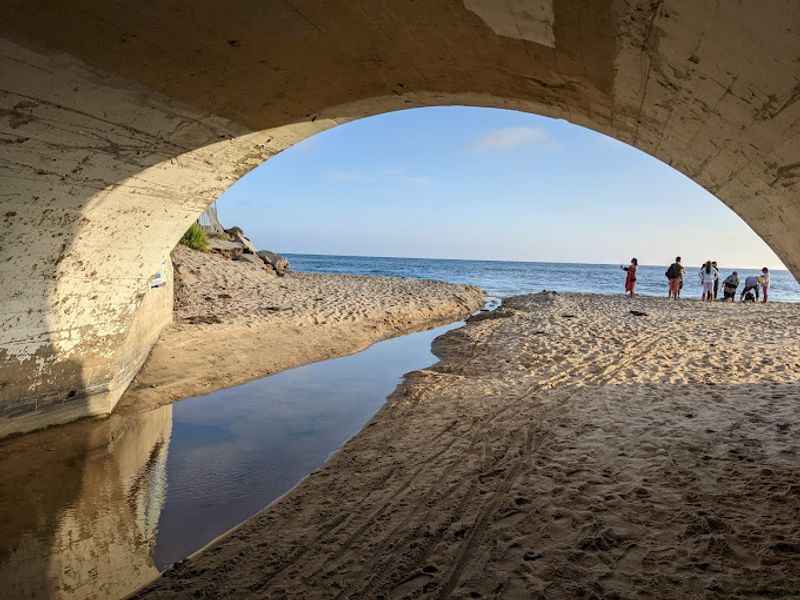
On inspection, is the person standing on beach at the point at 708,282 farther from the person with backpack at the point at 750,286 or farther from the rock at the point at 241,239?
the rock at the point at 241,239

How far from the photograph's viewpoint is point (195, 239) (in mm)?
16906

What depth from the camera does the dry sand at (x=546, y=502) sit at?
251cm

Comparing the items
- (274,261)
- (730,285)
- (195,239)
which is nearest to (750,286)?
(730,285)

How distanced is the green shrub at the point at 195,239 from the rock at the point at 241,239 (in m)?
3.00

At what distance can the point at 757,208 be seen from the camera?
3.23 metres

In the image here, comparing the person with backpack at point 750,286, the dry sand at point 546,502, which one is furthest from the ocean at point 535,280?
the dry sand at point 546,502

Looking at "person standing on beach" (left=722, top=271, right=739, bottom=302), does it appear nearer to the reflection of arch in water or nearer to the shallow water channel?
the shallow water channel

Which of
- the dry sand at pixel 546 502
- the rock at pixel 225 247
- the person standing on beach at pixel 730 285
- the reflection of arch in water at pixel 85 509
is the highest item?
the rock at pixel 225 247

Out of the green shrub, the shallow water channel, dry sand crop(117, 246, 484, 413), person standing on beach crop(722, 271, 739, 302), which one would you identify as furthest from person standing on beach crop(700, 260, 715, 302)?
the green shrub

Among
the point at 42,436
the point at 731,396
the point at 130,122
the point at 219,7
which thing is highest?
the point at 219,7

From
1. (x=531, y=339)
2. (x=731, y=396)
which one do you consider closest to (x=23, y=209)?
(x=731, y=396)

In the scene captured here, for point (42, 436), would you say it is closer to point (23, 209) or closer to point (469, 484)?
point (23, 209)

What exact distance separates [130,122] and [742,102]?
4434 millimetres

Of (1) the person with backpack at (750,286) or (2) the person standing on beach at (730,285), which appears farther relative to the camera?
(1) the person with backpack at (750,286)
